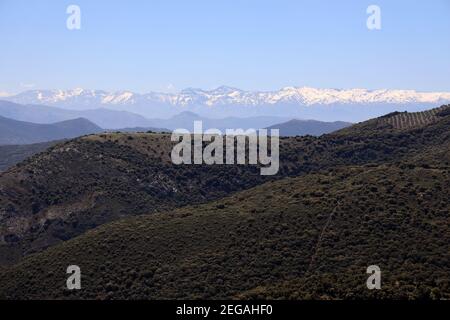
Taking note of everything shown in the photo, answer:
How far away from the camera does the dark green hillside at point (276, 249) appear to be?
183 feet

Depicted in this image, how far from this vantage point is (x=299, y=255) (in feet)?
207

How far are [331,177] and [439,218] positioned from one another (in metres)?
24.7

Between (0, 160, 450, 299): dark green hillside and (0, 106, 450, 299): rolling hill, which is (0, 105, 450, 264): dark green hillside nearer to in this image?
(0, 106, 450, 299): rolling hill

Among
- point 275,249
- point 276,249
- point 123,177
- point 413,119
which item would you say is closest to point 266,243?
point 275,249

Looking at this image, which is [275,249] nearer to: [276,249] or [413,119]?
[276,249]

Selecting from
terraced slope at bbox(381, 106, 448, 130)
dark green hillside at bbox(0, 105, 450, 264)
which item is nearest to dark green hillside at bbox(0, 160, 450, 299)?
dark green hillside at bbox(0, 105, 450, 264)

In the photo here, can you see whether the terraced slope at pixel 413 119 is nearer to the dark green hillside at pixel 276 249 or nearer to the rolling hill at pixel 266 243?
the rolling hill at pixel 266 243

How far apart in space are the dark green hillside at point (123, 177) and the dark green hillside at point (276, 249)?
38.3 metres

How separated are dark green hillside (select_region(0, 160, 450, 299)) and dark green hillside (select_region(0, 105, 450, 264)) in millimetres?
38295

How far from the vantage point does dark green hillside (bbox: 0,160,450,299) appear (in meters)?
55.7

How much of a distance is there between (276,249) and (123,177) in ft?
224

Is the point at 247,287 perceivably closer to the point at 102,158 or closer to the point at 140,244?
the point at 140,244

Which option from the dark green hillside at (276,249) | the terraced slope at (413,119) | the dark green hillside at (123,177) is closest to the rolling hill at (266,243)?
the dark green hillside at (276,249)
